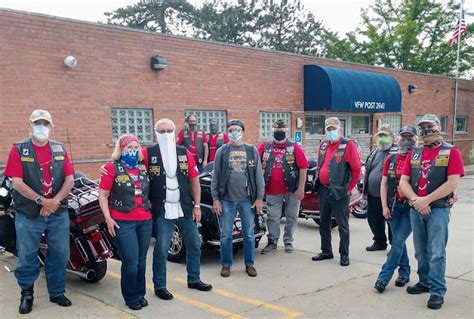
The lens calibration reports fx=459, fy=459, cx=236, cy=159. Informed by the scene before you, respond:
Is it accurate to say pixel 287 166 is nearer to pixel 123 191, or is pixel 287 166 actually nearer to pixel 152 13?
pixel 123 191

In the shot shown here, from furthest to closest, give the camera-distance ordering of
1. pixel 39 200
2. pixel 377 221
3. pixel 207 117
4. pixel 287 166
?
pixel 207 117
pixel 377 221
pixel 287 166
pixel 39 200

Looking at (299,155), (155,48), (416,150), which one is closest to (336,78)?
(155,48)

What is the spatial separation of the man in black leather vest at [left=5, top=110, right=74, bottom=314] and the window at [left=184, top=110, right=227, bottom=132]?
756 cm

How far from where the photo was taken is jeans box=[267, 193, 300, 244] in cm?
650

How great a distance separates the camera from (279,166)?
6324 mm

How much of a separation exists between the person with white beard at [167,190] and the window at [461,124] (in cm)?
2189

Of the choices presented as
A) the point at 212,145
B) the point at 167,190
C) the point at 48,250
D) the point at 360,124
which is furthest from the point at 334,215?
the point at 360,124

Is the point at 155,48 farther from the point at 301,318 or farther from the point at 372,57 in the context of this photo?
the point at 372,57

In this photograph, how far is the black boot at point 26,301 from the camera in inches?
173

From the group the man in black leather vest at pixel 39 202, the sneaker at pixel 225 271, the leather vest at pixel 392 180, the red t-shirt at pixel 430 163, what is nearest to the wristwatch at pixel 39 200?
the man in black leather vest at pixel 39 202

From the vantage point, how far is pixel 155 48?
440 inches

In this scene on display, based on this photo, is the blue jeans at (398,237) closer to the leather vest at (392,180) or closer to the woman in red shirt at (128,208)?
the leather vest at (392,180)

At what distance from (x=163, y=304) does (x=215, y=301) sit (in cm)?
53

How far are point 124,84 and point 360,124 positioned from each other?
10259 millimetres
